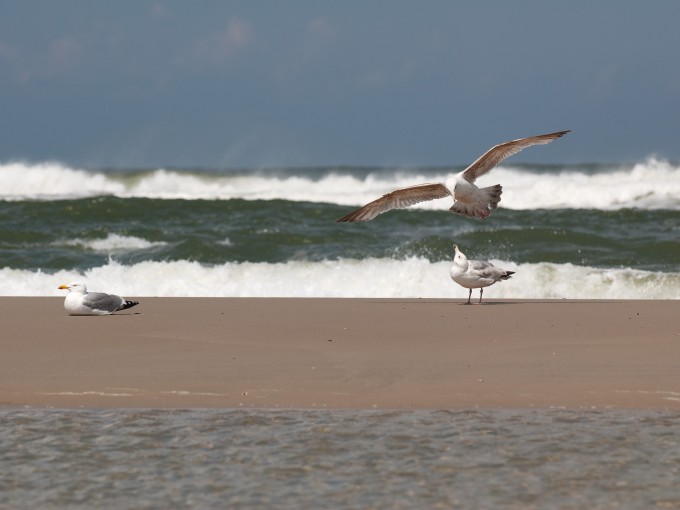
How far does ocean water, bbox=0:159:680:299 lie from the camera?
1447 cm

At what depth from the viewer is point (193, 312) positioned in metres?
10.3

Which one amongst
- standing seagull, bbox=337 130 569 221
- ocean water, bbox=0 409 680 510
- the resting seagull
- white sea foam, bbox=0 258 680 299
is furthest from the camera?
white sea foam, bbox=0 258 680 299

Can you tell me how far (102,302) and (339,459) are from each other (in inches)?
212

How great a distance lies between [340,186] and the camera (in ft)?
122

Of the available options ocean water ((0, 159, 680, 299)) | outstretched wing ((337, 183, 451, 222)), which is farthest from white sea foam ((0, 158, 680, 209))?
outstretched wing ((337, 183, 451, 222))

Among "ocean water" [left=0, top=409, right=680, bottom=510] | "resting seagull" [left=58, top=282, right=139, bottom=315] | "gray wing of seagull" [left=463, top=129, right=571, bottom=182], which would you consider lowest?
"ocean water" [left=0, top=409, right=680, bottom=510]

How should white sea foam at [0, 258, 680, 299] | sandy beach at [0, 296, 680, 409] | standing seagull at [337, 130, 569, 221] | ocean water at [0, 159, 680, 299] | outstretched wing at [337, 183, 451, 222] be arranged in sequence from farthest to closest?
ocean water at [0, 159, 680, 299] < white sea foam at [0, 258, 680, 299] < outstretched wing at [337, 183, 451, 222] < standing seagull at [337, 130, 569, 221] < sandy beach at [0, 296, 680, 409]

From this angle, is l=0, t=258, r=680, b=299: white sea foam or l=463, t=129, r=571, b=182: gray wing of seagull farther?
l=0, t=258, r=680, b=299: white sea foam

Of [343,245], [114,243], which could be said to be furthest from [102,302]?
[114,243]

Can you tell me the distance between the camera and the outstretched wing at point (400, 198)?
1264 centimetres

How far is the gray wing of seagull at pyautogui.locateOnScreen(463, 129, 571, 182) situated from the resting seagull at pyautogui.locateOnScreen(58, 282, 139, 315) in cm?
401

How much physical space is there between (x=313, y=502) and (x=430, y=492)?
0.44 metres

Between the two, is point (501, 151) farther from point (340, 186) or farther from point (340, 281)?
point (340, 186)

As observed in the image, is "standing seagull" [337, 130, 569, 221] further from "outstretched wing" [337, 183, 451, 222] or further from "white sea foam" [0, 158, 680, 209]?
"white sea foam" [0, 158, 680, 209]
